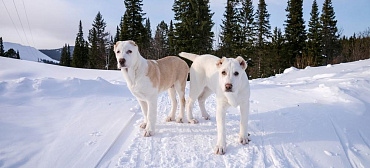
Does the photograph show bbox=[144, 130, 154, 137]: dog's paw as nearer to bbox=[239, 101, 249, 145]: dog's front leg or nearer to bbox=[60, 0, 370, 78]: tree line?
bbox=[239, 101, 249, 145]: dog's front leg

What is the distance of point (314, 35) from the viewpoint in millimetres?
35250

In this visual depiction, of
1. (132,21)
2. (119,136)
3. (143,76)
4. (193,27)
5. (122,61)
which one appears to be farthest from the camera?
(132,21)

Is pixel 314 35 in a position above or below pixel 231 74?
above

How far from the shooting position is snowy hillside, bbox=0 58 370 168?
300cm

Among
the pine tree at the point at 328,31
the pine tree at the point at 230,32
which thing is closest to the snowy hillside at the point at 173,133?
the pine tree at the point at 230,32

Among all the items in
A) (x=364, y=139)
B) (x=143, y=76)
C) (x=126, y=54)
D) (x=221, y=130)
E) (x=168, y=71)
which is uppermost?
(x=126, y=54)

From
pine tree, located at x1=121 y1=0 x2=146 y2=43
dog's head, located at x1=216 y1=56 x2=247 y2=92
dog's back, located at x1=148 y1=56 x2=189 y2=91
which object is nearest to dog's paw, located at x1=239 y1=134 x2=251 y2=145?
dog's head, located at x1=216 y1=56 x2=247 y2=92

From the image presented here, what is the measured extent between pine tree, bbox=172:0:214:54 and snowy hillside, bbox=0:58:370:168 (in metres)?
21.5

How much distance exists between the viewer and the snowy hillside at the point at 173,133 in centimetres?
300

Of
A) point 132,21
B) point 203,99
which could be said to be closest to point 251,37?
point 132,21

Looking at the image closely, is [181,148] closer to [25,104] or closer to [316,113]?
[316,113]

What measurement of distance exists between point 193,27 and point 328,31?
2686cm

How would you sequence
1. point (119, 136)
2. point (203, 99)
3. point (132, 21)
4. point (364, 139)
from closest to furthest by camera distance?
point (364, 139) < point (119, 136) < point (203, 99) < point (132, 21)

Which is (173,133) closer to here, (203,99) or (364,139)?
(203,99)
